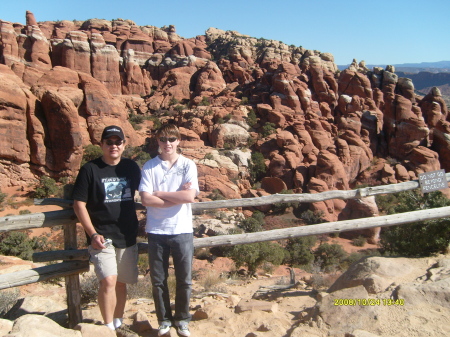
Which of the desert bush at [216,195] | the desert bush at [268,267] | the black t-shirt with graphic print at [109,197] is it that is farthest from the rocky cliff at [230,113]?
the black t-shirt with graphic print at [109,197]

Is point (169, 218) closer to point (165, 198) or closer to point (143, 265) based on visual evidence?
point (165, 198)

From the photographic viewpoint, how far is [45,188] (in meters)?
21.2

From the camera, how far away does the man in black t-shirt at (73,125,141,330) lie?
324cm

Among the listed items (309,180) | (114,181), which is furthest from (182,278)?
(309,180)

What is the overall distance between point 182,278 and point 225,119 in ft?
84.6

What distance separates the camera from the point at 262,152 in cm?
2695

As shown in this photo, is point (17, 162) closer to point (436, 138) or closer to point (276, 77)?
point (276, 77)

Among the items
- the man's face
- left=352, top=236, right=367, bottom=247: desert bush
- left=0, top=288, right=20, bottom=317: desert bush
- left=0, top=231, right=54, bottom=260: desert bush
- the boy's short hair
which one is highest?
the boy's short hair

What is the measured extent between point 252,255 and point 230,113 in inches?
785

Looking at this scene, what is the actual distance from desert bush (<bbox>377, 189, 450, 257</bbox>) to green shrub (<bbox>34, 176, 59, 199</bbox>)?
66.5 ft

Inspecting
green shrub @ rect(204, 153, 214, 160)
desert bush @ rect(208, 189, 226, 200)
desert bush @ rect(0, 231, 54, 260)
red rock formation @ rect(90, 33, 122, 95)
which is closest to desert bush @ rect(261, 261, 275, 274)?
desert bush @ rect(0, 231, 54, 260)
